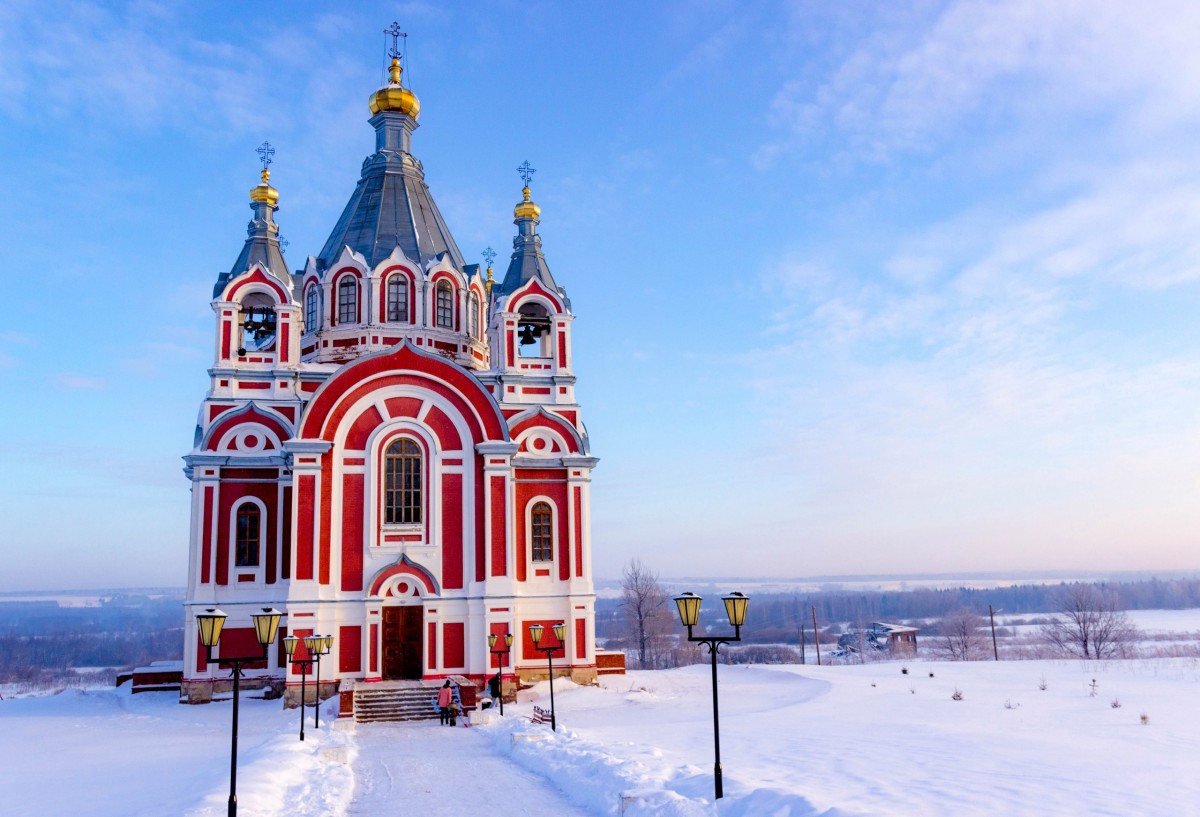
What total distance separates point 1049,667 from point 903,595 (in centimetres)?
16089

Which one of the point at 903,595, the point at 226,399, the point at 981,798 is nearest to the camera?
the point at 981,798

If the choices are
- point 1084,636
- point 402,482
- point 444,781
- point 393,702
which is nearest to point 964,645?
point 1084,636

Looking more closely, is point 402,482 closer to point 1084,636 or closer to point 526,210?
point 526,210

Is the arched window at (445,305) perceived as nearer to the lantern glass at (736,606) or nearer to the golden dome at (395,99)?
the golden dome at (395,99)

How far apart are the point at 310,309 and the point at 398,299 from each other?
115 inches

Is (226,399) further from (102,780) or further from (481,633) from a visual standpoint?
(102,780)

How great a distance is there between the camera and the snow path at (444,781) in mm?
11273

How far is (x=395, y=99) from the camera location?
29.7 metres

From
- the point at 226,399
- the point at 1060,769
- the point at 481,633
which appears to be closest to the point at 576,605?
the point at 481,633

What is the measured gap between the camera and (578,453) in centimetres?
2652

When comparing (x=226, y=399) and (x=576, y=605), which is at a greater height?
(x=226, y=399)

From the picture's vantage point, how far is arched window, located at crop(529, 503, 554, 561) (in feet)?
85.9

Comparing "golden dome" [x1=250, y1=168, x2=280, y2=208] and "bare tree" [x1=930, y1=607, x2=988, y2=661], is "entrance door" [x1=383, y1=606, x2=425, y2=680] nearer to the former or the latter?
"golden dome" [x1=250, y1=168, x2=280, y2=208]

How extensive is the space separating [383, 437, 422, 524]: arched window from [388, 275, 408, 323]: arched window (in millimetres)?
4121
